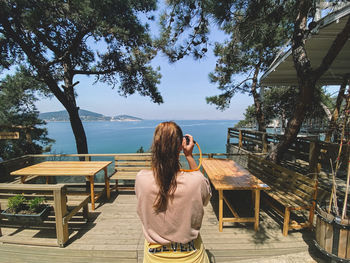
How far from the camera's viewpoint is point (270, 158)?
3.47m

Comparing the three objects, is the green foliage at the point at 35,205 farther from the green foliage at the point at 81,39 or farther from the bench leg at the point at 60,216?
the green foliage at the point at 81,39

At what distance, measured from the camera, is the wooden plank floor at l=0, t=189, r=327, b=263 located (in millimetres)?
2012

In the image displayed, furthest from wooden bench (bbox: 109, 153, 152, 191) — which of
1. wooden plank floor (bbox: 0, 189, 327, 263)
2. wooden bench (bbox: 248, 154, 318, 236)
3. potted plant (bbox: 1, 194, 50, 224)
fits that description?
wooden bench (bbox: 248, 154, 318, 236)

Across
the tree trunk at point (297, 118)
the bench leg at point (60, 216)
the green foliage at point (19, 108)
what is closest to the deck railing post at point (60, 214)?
the bench leg at point (60, 216)

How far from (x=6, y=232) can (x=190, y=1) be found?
4.39 m

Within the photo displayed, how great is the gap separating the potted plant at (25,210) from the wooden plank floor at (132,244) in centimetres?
37

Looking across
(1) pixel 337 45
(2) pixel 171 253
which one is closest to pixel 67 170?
(2) pixel 171 253

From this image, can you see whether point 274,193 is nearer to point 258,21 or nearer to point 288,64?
point 258,21

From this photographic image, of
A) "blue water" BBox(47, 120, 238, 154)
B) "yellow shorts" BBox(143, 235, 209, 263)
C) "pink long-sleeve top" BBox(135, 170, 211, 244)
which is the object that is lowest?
"blue water" BBox(47, 120, 238, 154)

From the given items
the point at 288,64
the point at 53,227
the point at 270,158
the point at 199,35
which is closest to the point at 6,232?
the point at 53,227

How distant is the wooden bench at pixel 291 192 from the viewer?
2203 millimetres

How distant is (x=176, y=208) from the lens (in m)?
0.92

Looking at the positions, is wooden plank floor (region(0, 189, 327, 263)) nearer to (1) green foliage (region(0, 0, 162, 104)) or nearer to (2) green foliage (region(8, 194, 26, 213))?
(2) green foliage (region(8, 194, 26, 213))

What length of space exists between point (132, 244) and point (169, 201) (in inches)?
67.5
